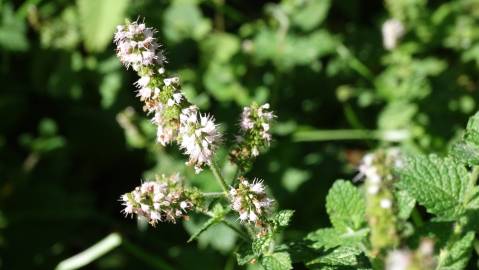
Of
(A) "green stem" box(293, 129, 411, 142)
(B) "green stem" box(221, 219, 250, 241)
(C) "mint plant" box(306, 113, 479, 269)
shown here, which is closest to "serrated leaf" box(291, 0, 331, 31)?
(A) "green stem" box(293, 129, 411, 142)

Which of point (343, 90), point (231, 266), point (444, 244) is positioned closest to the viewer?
point (444, 244)

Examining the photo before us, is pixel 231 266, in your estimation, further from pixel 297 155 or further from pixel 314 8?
pixel 314 8

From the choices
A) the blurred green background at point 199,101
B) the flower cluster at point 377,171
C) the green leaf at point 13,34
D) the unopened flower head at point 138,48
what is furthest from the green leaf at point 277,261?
the green leaf at point 13,34

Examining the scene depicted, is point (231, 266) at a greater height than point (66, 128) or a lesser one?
lesser

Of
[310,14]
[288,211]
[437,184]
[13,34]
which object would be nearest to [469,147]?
[437,184]

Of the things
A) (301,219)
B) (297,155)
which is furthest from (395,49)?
(301,219)

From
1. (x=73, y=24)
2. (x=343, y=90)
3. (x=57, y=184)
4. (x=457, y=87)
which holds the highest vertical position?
(x=73, y=24)

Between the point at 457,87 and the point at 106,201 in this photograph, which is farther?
the point at 106,201
